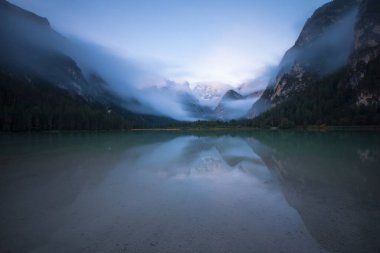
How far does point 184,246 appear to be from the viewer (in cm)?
959

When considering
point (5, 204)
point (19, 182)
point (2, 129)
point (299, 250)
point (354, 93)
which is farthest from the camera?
point (354, 93)

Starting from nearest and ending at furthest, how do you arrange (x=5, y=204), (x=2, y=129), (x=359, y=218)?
1. (x=359, y=218)
2. (x=5, y=204)
3. (x=2, y=129)

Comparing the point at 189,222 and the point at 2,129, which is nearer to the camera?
the point at 189,222

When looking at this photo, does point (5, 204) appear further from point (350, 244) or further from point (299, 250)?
point (350, 244)

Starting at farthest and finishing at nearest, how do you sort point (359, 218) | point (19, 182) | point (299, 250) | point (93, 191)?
point (19, 182) < point (93, 191) < point (359, 218) < point (299, 250)

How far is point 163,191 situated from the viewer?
17.5 meters

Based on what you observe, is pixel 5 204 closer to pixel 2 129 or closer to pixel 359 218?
pixel 359 218

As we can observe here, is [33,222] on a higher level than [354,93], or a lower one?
lower

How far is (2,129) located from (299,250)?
401 ft

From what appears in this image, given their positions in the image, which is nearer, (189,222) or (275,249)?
(275,249)

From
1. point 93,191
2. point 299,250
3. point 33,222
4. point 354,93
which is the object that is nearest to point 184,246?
point 299,250

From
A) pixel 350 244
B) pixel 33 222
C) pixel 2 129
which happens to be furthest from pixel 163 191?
pixel 2 129

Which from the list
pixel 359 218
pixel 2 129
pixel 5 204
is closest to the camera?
pixel 359 218

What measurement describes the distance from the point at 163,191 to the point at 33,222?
24.7ft
